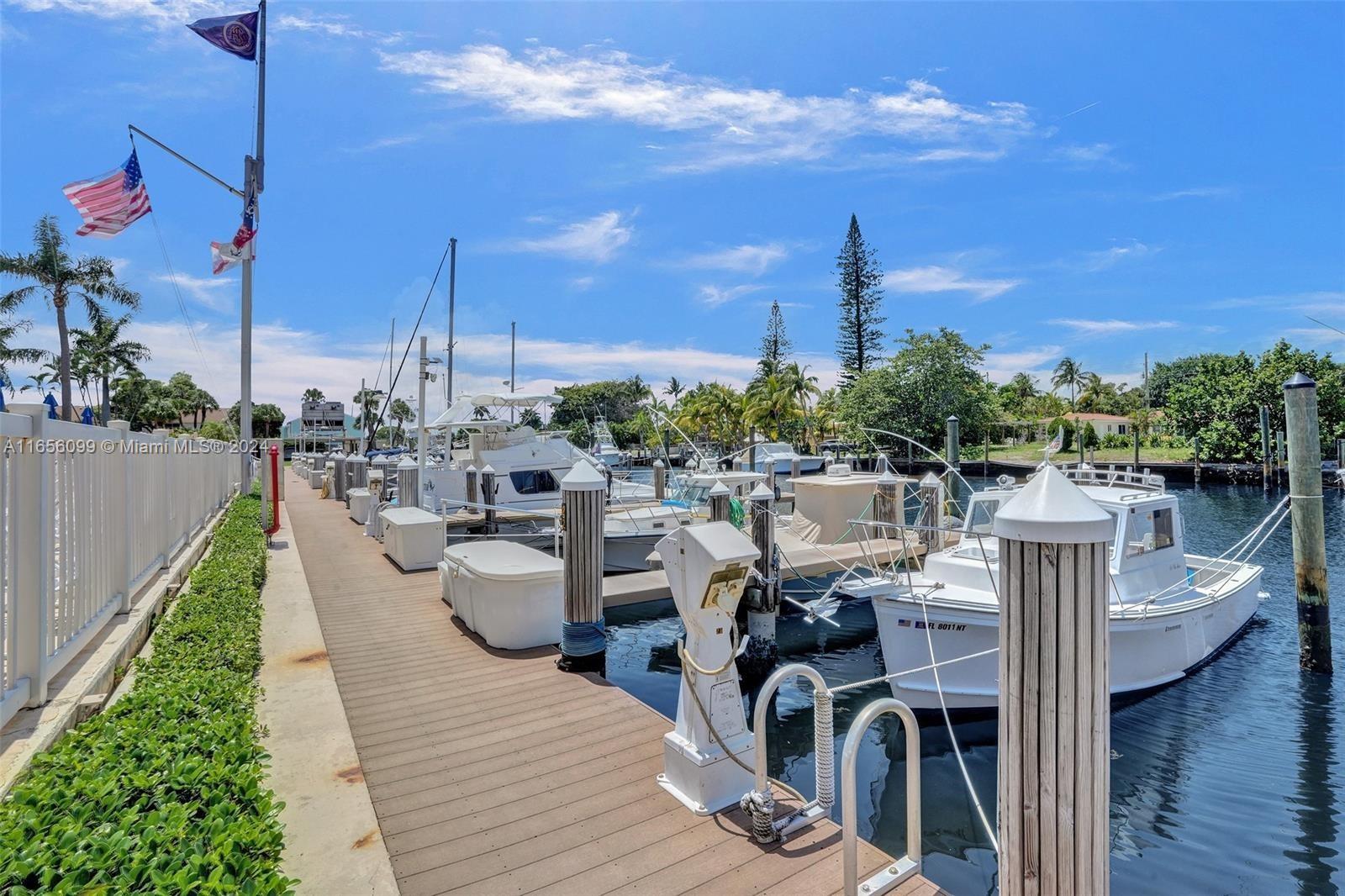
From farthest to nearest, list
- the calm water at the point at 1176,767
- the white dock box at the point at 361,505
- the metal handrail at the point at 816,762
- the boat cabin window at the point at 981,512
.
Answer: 1. the white dock box at the point at 361,505
2. the boat cabin window at the point at 981,512
3. the calm water at the point at 1176,767
4. the metal handrail at the point at 816,762

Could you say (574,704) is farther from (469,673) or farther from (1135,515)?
(1135,515)

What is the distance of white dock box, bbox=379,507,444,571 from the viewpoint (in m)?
11.2

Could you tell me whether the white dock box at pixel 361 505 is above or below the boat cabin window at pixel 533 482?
below

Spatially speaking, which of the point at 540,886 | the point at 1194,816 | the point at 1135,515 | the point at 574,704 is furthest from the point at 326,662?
the point at 1135,515

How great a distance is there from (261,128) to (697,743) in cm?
1556

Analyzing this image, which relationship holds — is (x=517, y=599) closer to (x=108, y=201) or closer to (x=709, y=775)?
(x=709, y=775)

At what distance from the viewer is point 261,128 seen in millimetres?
14016

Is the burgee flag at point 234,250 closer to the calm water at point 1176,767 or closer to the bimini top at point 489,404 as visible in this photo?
the bimini top at point 489,404

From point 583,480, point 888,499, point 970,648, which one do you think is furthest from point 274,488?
point 970,648

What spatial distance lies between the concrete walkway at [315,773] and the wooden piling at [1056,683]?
280cm

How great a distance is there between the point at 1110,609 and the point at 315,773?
8043 millimetres

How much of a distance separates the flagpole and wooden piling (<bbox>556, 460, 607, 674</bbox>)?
1025 centimetres

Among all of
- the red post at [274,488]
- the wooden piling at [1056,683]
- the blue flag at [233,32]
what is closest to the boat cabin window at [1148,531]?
the wooden piling at [1056,683]

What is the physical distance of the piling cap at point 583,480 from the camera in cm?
671
